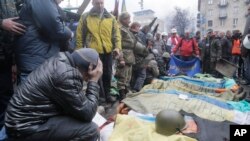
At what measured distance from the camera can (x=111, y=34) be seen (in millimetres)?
5488

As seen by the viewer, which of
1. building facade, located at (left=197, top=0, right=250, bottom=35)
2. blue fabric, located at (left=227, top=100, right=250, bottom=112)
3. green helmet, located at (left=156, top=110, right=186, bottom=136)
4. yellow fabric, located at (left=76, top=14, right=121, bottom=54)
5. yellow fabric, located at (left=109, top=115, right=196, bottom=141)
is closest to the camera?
yellow fabric, located at (left=109, top=115, right=196, bottom=141)

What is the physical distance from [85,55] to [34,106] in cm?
58

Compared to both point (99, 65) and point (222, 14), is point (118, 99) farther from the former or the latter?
point (222, 14)

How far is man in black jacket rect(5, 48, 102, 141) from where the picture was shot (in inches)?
109

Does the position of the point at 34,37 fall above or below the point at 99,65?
above

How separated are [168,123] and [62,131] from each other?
3.51 ft

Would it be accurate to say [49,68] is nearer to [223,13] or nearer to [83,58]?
[83,58]

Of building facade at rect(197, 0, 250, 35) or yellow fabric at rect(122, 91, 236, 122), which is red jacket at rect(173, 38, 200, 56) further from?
building facade at rect(197, 0, 250, 35)

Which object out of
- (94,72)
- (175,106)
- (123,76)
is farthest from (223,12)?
(94,72)

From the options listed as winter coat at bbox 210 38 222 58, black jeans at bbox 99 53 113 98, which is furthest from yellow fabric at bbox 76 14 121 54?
winter coat at bbox 210 38 222 58

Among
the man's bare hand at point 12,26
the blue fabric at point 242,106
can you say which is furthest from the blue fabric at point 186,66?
the man's bare hand at point 12,26

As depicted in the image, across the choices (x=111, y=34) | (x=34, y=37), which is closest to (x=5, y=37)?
(x=34, y=37)

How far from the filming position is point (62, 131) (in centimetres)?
288

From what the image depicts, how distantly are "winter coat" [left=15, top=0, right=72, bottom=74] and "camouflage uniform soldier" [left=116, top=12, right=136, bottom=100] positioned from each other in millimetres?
2719
